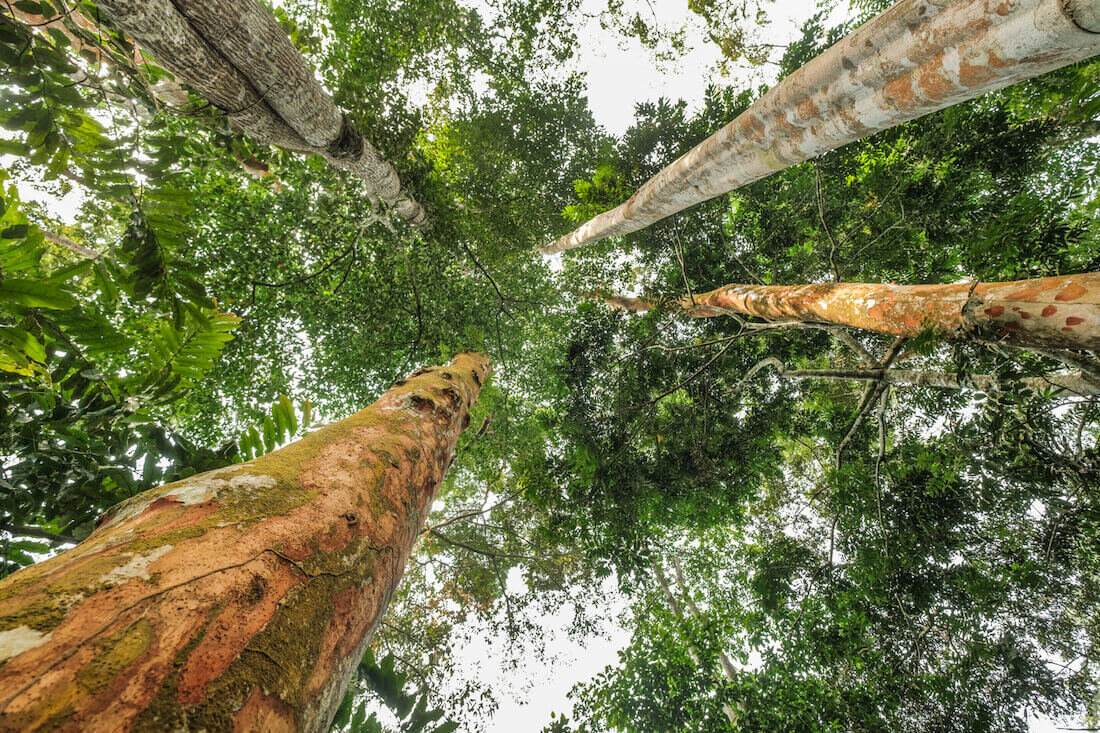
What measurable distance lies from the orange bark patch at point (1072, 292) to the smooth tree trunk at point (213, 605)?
383 cm

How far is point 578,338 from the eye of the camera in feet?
22.0

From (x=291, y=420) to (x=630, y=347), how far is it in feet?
17.6

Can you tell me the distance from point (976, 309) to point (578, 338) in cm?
480

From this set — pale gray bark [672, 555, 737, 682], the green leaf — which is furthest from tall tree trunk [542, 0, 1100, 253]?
pale gray bark [672, 555, 737, 682]

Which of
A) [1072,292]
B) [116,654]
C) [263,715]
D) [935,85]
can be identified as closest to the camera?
[116,654]

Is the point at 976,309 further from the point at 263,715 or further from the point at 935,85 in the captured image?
Answer: the point at 263,715

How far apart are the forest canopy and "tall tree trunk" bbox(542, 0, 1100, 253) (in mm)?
93

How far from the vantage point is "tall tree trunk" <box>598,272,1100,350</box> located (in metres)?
2.16

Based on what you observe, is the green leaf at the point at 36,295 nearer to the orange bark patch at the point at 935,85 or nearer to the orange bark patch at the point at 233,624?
the orange bark patch at the point at 233,624

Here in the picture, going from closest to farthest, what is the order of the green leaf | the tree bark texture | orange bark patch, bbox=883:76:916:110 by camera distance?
1. the green leaf
2. orange bark patch, bbox=883:76:916:110
3. the tree bark texture

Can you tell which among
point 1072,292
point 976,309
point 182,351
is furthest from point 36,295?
point 1072,292

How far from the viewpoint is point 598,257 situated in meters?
8.26

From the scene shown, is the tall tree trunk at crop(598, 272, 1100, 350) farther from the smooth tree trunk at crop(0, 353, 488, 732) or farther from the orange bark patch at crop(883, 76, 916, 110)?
the smooth tree trunk at crop(0, 353, 488, 732)

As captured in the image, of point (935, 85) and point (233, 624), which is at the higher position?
point (935, 85)
